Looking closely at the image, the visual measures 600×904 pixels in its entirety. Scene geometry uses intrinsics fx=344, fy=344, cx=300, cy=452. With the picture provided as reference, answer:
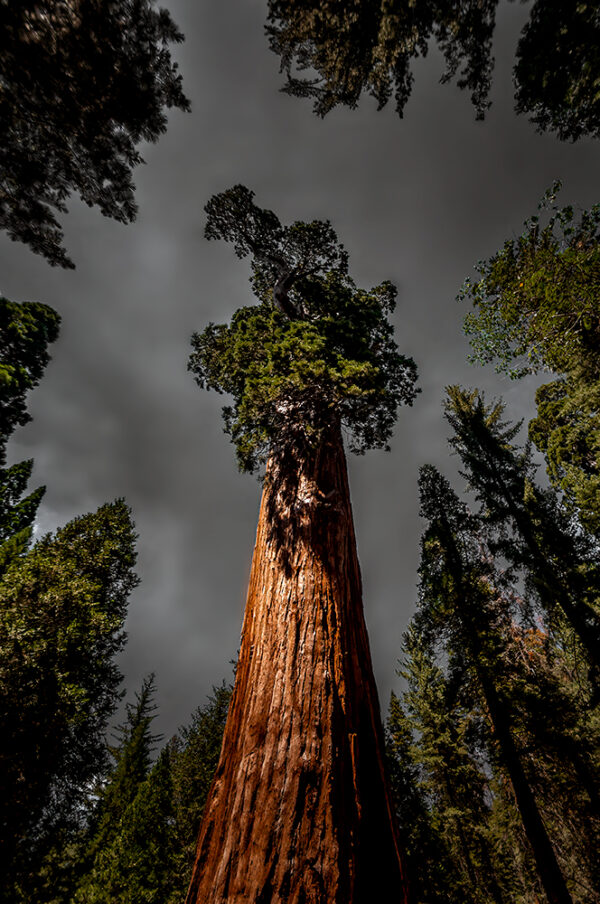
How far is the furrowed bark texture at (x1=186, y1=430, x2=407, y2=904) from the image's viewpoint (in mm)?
1768

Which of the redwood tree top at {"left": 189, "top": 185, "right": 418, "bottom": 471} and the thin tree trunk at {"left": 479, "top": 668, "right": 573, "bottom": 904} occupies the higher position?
the redwood tree top at {"left": 189, "top": 185, "right": 418, "bottom": 471}

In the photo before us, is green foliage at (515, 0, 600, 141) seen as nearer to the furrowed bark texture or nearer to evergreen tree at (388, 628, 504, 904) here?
the furrowed bark texture

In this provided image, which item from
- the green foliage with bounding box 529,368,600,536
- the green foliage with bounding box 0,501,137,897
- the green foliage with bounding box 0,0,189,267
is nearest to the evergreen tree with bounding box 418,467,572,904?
the green foliage with bounding box 529,368,600,536

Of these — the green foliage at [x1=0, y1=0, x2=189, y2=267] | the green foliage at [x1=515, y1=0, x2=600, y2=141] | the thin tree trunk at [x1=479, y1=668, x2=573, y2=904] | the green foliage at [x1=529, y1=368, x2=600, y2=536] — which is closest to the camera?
the green foliage at [x1=0, y1=0, x2=189, y2=267]

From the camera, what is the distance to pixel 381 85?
5457 mm

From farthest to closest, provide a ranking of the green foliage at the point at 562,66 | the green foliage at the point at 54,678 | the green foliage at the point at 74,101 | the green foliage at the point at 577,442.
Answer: the green foliage at the point at 54,678, the green foliage at the point at 577,442, the green foliage at the point at 562,66, the green foliage at the point at 74,101

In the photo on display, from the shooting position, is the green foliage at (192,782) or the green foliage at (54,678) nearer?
the green foliage at (54,678)

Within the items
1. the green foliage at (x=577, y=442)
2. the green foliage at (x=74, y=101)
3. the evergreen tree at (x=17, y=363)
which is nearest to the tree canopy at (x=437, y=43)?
the green foliage at (x=74, y=101)

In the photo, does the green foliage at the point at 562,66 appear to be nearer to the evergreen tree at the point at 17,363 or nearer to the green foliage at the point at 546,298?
the green foliage at the point at 546,298

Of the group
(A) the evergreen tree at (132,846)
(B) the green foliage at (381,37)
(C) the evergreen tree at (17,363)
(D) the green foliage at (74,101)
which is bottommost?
(A) the evergreen tree at (132,846)

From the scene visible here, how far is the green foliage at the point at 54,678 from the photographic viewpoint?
10258mm

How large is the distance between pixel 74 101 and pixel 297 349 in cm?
339

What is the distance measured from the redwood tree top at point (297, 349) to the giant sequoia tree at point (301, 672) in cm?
3

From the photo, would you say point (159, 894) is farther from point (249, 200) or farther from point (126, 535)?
point (249, 200)
